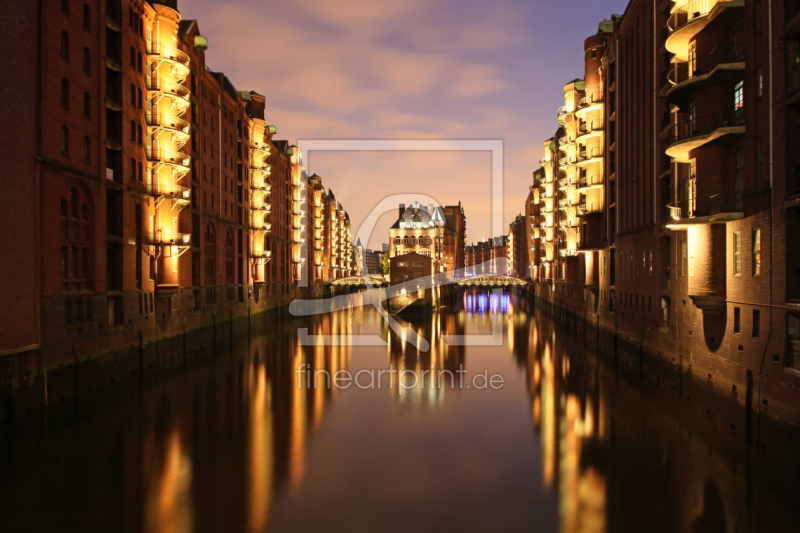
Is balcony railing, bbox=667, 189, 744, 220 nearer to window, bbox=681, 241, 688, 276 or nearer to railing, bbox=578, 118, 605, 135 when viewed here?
window, bbox=681, 241, 688, 276

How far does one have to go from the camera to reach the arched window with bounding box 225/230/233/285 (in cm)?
5022

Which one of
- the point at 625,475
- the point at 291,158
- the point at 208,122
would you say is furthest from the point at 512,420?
the point at 291,158

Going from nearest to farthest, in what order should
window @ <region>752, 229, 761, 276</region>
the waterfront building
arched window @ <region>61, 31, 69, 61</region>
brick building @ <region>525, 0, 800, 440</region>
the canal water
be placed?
the canal water < brick building @ <region>525, 0, 800, 440</region> < window @ <region>752, 229, 761, 276</region> < arched window @ <region>61, 31, 69, 61</region> < the waterfront building

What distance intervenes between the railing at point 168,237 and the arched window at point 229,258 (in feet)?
47.4

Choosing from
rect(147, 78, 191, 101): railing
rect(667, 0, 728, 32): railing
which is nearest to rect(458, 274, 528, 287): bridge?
rect(147, 78, 191, 101): railing

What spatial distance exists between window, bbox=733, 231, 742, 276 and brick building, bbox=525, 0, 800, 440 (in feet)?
0.23

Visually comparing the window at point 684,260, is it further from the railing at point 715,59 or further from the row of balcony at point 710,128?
the railing at point 715,59

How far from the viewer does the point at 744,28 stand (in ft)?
59.0

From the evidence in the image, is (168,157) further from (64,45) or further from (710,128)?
(710,128)

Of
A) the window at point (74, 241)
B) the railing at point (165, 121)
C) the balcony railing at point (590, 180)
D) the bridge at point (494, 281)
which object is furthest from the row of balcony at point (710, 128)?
the bridge at point (494, 281)

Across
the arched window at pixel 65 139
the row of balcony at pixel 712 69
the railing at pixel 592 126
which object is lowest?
the arched window at pixel 65 139

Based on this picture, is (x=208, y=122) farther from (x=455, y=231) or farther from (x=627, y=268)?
(x=455, y=231)

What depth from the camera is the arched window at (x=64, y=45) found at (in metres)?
23.9

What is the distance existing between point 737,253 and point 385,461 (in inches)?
513
